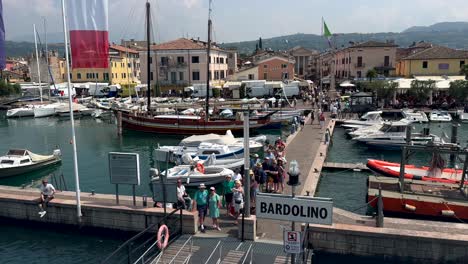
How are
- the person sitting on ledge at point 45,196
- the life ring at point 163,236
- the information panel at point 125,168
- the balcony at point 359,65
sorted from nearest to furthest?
the life ring at point 163,236 → the information panel at point 125,168 → the person sitting on ledge at point 45,196 → the balcony at point 359,65

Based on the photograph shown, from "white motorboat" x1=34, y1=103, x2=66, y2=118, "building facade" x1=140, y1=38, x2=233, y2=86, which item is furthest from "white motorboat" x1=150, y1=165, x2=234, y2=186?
"building facade" x1=140, y1=38, x2=233, y2=86

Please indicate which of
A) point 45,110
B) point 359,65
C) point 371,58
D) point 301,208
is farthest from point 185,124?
point 371,58

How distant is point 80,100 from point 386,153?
59743 mm

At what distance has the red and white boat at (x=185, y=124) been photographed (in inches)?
1769

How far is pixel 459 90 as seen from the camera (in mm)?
52438

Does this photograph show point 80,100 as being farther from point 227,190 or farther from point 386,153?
point 227,190

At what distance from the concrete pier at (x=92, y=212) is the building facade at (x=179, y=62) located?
203 feet

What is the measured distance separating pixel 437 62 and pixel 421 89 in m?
15.5

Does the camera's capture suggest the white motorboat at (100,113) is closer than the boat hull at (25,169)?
No

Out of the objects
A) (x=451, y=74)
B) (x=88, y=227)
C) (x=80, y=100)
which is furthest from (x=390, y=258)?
(x=80, y=100)

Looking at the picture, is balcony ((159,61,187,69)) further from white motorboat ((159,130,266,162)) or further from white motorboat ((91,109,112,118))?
white motorboat ((159,130,266,162))

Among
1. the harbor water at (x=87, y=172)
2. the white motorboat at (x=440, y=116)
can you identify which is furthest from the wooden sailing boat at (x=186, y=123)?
the white motorboat at (x=440, y=116)

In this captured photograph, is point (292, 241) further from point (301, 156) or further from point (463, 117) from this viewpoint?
point (463, 117)

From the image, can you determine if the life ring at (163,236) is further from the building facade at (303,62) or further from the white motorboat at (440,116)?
the building facade at (303,62)
